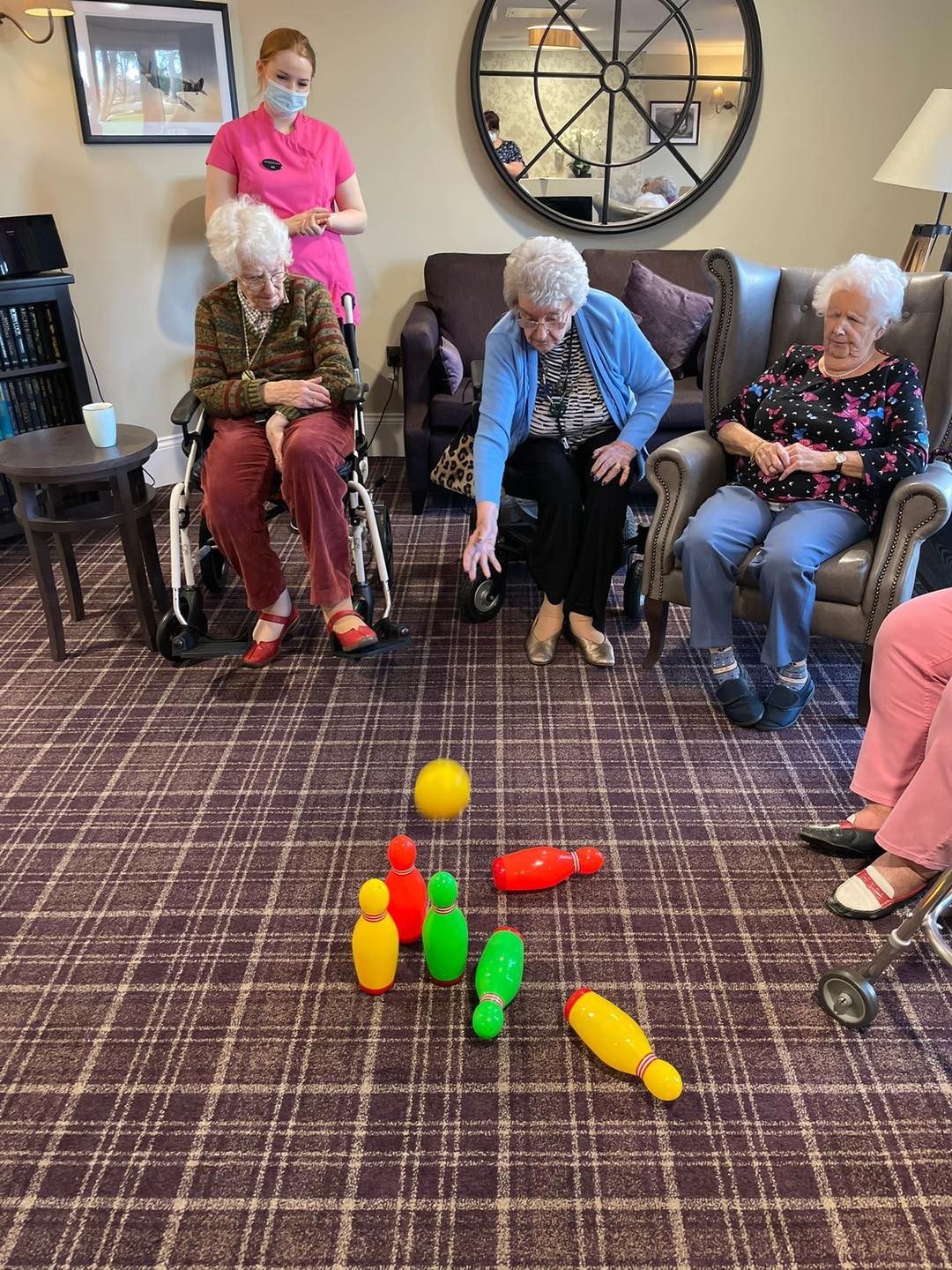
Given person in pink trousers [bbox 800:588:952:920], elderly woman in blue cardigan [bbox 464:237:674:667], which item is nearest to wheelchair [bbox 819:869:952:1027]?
person in pink trousers [bbox 800:588:952:920]

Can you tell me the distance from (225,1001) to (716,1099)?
0.81 m

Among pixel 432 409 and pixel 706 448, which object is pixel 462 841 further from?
pixel 432 409

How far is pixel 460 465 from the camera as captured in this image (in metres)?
2.63

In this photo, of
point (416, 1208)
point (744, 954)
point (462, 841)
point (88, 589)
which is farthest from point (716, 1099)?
point (88, 589)

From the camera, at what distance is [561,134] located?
12.2 ft

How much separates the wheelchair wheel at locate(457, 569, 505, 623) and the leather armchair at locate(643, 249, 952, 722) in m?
0.50

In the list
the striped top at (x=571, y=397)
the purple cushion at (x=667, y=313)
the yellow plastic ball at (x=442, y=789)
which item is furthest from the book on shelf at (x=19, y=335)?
the yellow plastic ball at (x=442, y=789)

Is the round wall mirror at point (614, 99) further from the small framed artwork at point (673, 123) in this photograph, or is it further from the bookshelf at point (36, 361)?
the bookshelf at point (36, 361)

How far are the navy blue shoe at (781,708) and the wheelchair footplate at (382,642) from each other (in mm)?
964

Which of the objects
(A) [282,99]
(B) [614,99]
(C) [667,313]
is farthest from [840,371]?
(B) [614,99]

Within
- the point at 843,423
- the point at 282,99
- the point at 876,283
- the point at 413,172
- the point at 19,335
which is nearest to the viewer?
the point at 876,283

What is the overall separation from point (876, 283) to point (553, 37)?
217cm

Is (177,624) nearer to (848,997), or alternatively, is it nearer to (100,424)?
(100,424)

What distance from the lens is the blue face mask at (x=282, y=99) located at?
114 inches
